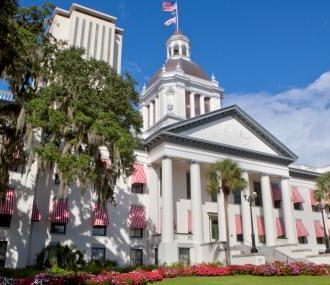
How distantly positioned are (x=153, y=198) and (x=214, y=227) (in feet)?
24.6

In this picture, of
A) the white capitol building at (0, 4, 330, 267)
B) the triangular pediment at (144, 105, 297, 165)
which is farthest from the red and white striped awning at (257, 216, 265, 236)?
the triangular pediment at (144, 105, 297, 165)

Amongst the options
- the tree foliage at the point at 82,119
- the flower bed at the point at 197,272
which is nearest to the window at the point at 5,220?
the tree foliage at the point at 82,119

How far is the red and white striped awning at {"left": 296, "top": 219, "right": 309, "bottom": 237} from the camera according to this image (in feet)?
138

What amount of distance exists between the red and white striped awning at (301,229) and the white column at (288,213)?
12.1ft

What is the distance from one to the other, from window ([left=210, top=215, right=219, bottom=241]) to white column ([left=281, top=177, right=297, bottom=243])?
7.48 m

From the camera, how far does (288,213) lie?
38.7 m

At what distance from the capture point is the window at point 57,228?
29703 millimetres

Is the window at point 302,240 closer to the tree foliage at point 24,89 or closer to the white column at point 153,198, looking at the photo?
the white column at point 153,198

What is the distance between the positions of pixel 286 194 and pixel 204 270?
62.5 ft

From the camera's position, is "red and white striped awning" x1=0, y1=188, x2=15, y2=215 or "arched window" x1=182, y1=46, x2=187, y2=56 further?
"arched window" x1=182, y1=46, x2=187, y2=56

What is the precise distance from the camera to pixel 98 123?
823 inches

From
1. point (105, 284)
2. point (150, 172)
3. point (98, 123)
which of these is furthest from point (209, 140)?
point (105, 284)

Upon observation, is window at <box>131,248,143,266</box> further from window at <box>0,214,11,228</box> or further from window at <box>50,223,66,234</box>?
window at <box>0,214,11,228</box>

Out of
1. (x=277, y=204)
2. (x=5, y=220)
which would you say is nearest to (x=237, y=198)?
(x=277, y=204)
